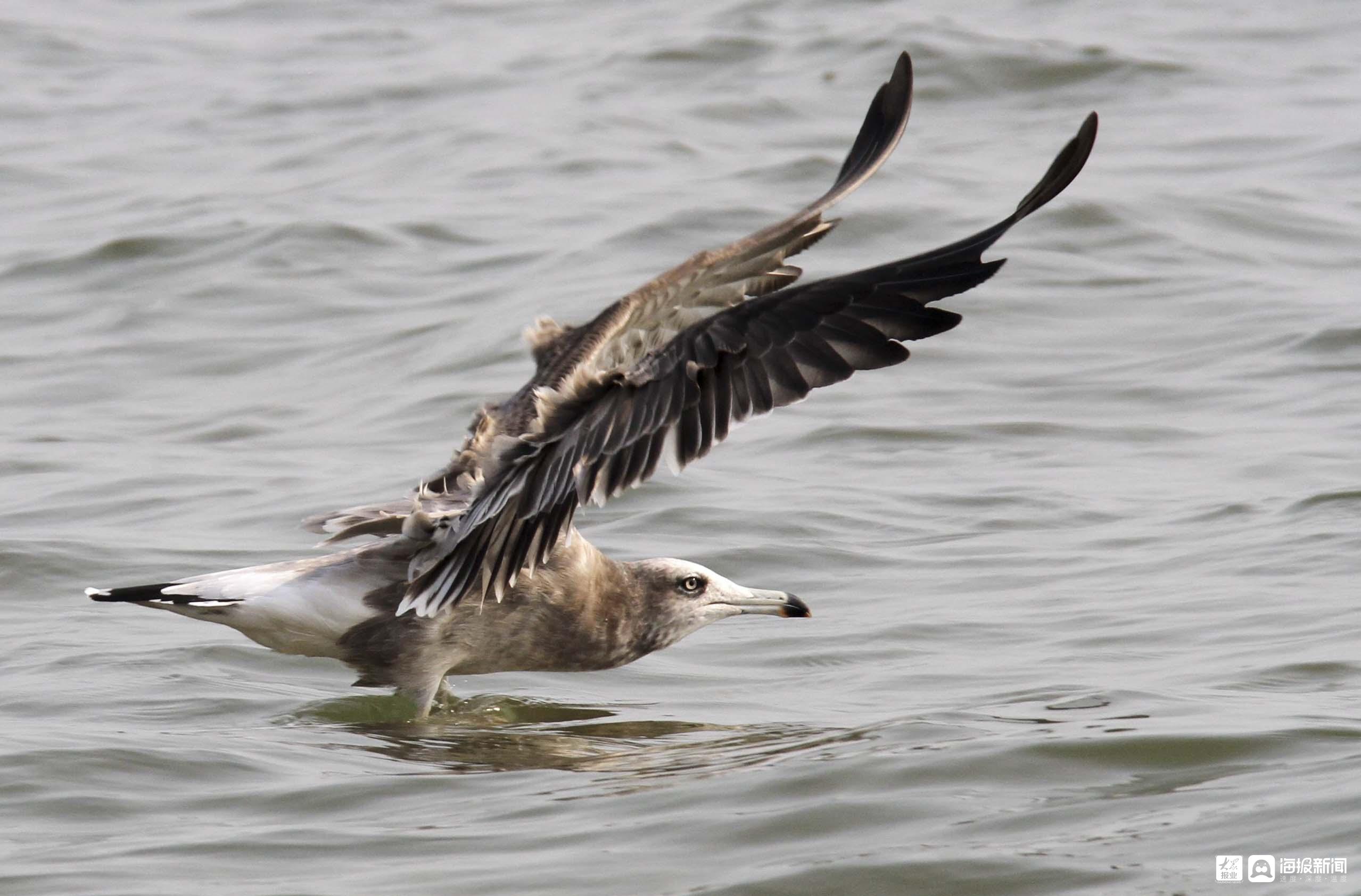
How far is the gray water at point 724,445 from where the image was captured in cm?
538

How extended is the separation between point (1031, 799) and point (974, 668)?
5.48 ft

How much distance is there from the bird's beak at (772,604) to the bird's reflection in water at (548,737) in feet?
2.03

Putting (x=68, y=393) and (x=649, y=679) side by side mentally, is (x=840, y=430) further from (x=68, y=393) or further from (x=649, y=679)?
(x=68, y=393)

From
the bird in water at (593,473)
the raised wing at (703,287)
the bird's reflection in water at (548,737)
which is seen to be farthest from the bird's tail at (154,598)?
the raised wing at (703,287)

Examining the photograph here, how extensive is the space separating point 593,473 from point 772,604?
1554 mm

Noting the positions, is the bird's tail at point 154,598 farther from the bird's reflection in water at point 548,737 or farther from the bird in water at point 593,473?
the bird's reflection in water at point 548,737

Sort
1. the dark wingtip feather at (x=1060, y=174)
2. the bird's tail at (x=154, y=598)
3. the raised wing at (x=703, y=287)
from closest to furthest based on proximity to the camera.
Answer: the dark wingtip feather at (x=1060, y=174), the bird's tail at (x=154, y=598), the raised wing at (x=703, y=287)

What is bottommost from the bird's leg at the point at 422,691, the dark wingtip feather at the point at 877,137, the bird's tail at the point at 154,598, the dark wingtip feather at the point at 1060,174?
the bird's leg at the point at 422,691

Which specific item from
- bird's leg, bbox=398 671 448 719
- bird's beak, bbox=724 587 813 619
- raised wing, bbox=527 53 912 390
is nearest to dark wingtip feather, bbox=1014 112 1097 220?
raised wing, bbox=527 53 912 390

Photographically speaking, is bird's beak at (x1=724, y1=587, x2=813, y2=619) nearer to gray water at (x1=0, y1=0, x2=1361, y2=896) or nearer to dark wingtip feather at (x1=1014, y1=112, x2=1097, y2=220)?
gray water at (x1=0, y1=0, x2=1361, y2=896)

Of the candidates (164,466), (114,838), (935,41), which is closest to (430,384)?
(164,466)

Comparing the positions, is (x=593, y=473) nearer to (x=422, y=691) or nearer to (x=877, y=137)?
(x=422, y=691)

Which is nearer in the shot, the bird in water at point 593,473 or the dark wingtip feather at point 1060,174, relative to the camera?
the dark wingtip feather at point 1060,174

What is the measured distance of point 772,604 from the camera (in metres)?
7.31
